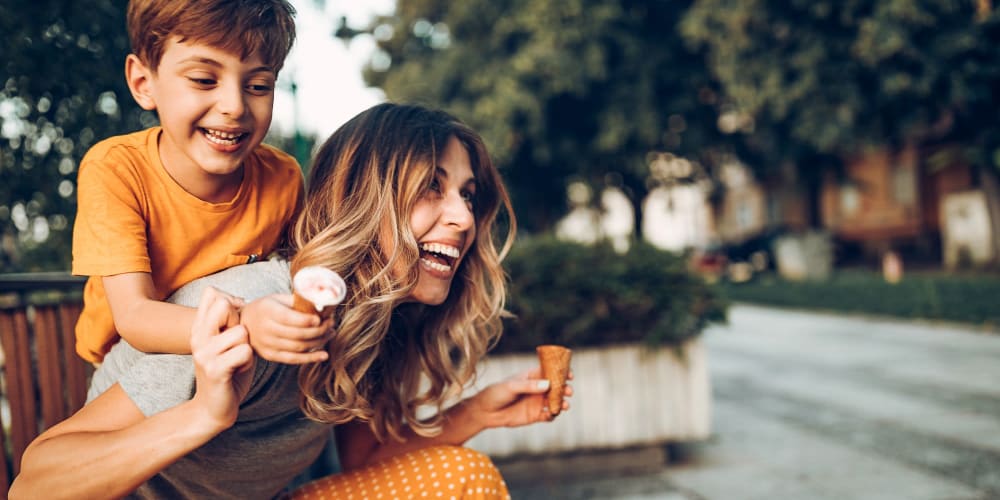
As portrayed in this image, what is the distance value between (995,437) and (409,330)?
4.45 m

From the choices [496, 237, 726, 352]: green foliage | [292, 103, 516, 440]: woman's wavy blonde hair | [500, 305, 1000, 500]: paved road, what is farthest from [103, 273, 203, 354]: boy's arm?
[500, 305, 1000, 500]: paved road

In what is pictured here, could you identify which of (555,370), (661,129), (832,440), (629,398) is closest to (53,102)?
(555,370)

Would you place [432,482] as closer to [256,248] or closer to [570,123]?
[256,248]

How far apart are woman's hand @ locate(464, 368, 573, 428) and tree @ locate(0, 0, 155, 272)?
184 centimetres

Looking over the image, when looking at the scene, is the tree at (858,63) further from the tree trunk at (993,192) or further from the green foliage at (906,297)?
the green foliage at (906,297)

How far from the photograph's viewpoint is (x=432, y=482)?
1.75 meters

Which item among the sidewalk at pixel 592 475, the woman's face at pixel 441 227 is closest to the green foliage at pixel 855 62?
the sidewalk at pixel 592 475

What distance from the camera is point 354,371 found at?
1537 mm

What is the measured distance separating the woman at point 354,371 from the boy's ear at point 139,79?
1.19 feet

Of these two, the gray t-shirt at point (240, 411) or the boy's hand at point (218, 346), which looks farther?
the gray t-shirt at point (240, 411)

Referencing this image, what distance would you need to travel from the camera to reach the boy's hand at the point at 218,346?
1.08m

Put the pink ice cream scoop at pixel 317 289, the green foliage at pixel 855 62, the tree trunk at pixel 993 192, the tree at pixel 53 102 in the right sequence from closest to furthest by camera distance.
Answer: the pink ice cream scoop at pixel 317 289 → the tree at pixel 53 102 → the green foliage at pixel 855 62 → the tree trunk at pixel 993 192

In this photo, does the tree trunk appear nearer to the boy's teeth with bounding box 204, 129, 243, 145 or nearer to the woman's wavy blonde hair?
the woman's wavy blonde hair

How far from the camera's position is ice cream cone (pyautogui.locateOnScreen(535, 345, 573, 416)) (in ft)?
5.79
